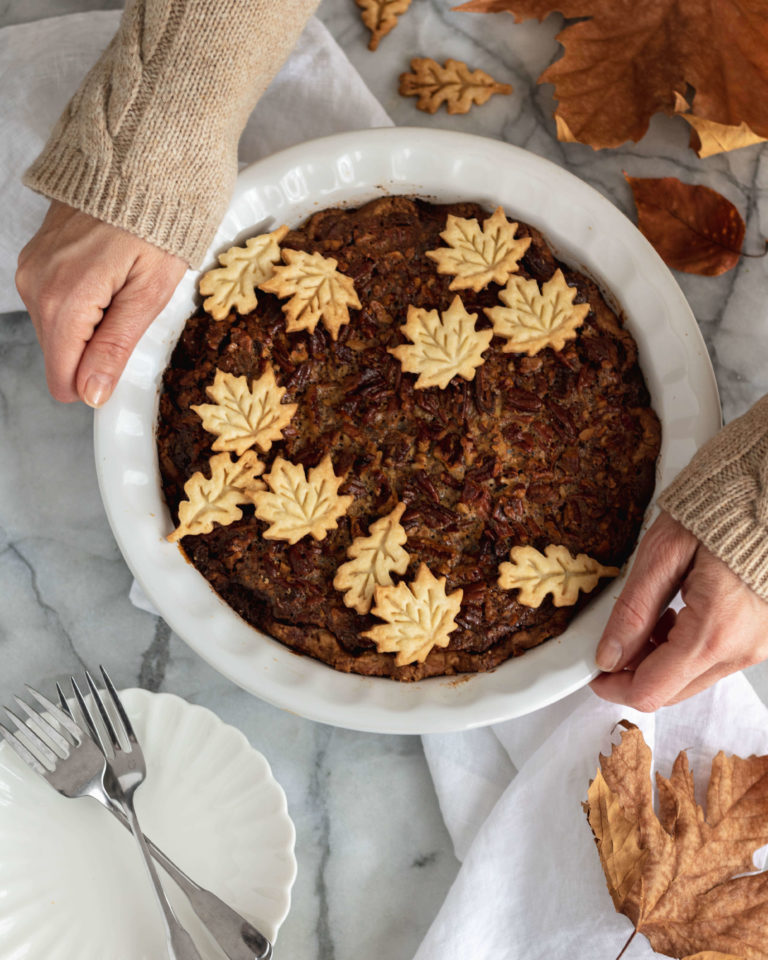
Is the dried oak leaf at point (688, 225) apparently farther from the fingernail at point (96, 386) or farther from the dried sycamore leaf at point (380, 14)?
the fingernail at point (96, 386)

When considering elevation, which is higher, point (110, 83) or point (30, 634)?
point (110, 83)

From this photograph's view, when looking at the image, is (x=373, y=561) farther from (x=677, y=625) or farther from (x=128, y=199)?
(x=128, y=199)

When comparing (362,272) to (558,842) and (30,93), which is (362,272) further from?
(558,842)

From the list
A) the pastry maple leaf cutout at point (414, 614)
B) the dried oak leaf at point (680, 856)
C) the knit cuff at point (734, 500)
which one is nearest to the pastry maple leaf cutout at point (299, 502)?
the pastry maple leaf cutout at point (414, 614)

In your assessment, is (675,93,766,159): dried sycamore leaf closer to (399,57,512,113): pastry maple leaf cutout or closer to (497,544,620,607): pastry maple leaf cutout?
(399,57,512,113): pastry maple leaf cutout

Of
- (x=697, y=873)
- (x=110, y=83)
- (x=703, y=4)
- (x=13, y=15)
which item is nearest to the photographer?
(x=110, y=83)

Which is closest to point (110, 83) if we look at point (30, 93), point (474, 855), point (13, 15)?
point (30, 93)

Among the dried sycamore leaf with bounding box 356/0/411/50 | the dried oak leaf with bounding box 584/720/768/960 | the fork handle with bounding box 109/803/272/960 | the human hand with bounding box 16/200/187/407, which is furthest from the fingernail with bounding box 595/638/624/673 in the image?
the dried sycamore leaf with bounding box 356/0/411/50
